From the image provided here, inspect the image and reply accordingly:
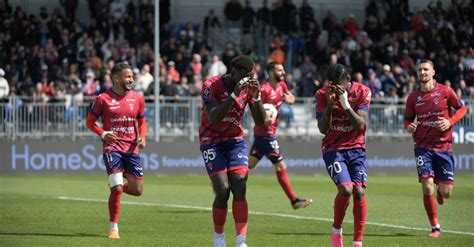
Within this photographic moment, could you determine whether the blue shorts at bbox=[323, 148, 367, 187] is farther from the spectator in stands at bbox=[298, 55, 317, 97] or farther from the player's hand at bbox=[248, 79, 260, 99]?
the spectator in stands at bbox=[298, 55, 317, 97]

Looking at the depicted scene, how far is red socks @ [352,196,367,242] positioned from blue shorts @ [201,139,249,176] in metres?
1.35

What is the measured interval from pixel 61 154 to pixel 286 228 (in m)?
15.6

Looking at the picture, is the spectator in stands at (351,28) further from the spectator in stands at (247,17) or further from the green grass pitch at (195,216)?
the green grass pitch at (195,216)

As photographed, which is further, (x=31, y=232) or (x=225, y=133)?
(x=31, y=232)

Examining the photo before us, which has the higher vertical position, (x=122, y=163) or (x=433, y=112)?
(x=433, y=112)

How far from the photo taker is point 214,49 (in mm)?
39938

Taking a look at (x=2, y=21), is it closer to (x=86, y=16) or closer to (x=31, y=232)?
(x=86, y=16)

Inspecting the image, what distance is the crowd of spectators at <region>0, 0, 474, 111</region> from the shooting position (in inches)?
1339

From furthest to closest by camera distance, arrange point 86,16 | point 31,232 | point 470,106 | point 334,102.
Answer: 1. point 86,16
2. point 470,106
3. point 31,232
4. point 334,102

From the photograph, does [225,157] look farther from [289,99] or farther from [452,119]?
[289,99]

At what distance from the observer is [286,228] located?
16625 mm

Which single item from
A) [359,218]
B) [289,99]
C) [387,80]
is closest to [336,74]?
[359,218]

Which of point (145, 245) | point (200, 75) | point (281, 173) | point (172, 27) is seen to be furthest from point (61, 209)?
point (172, 27)

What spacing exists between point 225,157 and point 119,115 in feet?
10.5
